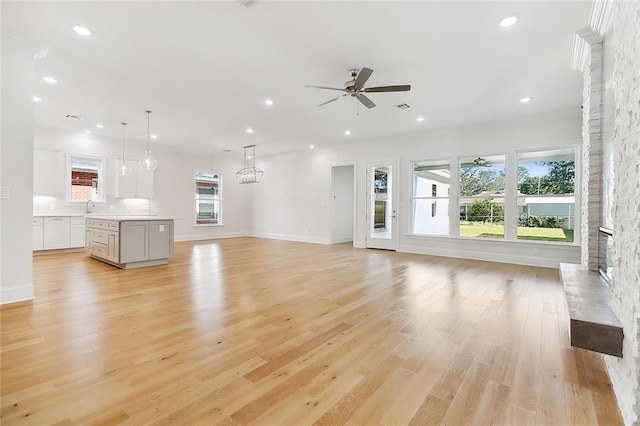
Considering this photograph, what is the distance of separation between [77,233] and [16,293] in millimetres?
4481

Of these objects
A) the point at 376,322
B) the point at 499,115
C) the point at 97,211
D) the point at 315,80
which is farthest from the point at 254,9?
the point at 97,211

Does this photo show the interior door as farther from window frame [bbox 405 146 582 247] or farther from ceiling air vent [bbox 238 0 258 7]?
ceiling air vent [bbox 238 0 258 7]

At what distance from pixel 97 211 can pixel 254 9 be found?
24.4 feet

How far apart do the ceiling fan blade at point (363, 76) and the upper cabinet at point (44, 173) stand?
761cm

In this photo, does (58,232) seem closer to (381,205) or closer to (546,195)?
(381,205)

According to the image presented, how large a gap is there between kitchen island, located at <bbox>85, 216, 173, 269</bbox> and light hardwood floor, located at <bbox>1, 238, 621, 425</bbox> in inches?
39.2

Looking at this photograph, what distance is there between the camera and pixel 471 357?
2.19 metres

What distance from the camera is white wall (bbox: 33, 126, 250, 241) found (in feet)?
23.3

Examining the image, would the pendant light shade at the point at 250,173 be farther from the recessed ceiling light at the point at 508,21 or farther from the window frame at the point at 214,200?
the recessed ceiling light at the point at 508,21

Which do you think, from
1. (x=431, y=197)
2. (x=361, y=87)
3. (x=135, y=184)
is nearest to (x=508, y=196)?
→ (x=431, y=197)

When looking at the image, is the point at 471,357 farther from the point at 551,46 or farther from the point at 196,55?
the point at 196,55

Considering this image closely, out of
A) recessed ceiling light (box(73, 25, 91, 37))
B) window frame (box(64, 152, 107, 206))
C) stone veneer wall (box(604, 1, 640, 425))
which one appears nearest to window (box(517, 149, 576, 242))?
stone veneer wall (box(604, 1, 640, 425))

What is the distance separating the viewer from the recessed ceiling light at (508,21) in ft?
9.38

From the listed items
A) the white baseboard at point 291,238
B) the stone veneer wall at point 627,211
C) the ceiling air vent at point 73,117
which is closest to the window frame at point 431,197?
the white baseboard at point 291,238
